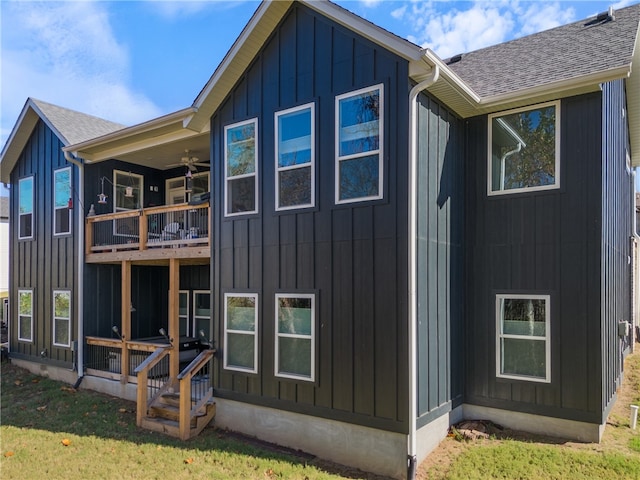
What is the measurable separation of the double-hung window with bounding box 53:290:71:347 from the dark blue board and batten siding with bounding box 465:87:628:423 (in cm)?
964

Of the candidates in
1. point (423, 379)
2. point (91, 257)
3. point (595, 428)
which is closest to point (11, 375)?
point (91, 257)

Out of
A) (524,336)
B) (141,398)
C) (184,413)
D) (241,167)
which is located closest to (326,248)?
(241,167)

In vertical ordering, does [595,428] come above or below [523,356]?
below

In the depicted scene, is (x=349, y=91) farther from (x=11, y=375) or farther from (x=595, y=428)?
(x=11, y=375)

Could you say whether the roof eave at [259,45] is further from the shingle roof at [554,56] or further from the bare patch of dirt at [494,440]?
the bare patch of dirt at [494,440]

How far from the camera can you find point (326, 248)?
6.92 metres

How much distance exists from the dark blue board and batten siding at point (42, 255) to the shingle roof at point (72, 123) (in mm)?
398

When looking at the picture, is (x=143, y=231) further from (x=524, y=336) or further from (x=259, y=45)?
(x=524, y=336)

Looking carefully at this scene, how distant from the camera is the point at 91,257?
1100cm

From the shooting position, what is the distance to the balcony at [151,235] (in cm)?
912

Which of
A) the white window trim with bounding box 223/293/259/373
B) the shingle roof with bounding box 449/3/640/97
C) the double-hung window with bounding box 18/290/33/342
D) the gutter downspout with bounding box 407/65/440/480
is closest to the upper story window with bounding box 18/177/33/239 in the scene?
the double-hung window with bounding box 18/290/33/342

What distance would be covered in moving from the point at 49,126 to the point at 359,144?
363 inches

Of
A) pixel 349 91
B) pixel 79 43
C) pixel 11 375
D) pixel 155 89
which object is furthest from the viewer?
pixel 155 89

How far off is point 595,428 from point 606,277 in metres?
2.28
